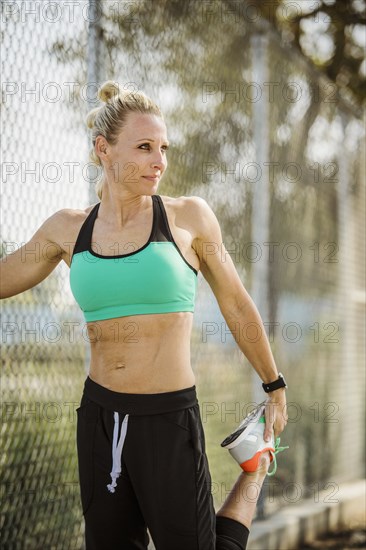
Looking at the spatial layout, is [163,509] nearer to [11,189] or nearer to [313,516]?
[11,189]

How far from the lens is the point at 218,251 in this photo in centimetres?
311

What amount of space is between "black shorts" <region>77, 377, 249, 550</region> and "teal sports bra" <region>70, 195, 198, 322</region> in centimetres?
29

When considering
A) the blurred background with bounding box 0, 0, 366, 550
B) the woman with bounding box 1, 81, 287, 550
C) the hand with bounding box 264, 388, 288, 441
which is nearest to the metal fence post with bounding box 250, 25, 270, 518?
the blurred background with bounding box 0, 0, 366, 550

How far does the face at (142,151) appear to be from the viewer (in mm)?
2973

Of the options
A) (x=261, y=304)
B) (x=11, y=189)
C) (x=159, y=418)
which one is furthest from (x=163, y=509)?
(x=261, y=304)

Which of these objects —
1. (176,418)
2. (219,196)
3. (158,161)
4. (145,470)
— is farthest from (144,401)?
(219,196)

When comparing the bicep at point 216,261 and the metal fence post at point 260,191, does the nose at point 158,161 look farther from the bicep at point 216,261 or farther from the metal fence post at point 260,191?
the metal fence post at point 260,191

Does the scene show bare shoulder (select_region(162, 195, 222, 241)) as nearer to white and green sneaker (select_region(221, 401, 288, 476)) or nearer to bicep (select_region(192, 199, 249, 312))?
bicep (select_region(192, 199, 249, 312))

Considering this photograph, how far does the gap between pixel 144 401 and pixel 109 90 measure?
113 centimetres

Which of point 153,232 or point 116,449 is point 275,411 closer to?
point 116,449

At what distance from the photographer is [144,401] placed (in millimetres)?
2885

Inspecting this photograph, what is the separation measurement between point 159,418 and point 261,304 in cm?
251

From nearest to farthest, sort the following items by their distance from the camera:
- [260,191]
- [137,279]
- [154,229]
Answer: [137,279]
[154,229]
[260,191]

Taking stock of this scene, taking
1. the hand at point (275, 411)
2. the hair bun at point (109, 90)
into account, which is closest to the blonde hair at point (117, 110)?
the hair bun at point (109, 90)
